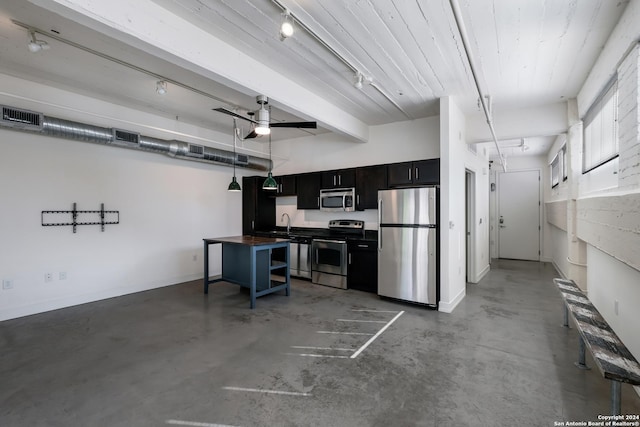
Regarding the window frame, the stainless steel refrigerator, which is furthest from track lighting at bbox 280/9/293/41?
the window frame

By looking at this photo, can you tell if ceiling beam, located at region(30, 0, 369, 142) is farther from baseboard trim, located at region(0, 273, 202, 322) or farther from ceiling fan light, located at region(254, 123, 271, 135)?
baseboard trim, located at region(0, 273, 202, 322)

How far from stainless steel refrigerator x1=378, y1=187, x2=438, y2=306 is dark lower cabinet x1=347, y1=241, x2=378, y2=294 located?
295mm

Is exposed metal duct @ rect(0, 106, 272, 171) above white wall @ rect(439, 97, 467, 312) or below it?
above

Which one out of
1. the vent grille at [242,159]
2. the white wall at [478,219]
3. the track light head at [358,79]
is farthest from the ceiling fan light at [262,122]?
the white wall at [478,219]

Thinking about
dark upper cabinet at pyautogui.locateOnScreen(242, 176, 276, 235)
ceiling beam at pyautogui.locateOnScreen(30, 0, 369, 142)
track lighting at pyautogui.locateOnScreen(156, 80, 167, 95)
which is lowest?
dark upper cabinet at pyautogui.locateOnScreen(242, 176, 276, 235)

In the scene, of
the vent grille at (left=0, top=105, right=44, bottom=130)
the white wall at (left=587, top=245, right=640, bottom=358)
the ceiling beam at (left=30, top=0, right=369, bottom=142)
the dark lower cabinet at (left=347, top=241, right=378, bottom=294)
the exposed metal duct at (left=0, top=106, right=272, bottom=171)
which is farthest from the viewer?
the dark lower cabinet at (left=347, top=241, right=378, bottom=294)

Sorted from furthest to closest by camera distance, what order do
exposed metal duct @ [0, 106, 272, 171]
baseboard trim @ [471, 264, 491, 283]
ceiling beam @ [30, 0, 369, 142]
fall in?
1. baseboard trim @ [471, 264, 491, 283]
2. exposed metal duct @ [0, 106, 272, 171]
3. ceiling beam @ [30, 0, 369, 142]

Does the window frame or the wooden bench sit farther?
the window frame

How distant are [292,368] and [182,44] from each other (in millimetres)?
2933

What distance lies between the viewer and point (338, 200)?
5.60 meters

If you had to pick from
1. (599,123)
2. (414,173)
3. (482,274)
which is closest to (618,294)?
(599,123)

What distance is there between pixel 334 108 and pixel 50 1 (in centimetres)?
333

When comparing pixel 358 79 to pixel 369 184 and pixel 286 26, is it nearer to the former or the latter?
pixel 286 26

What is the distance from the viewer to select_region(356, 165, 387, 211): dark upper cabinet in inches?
199
